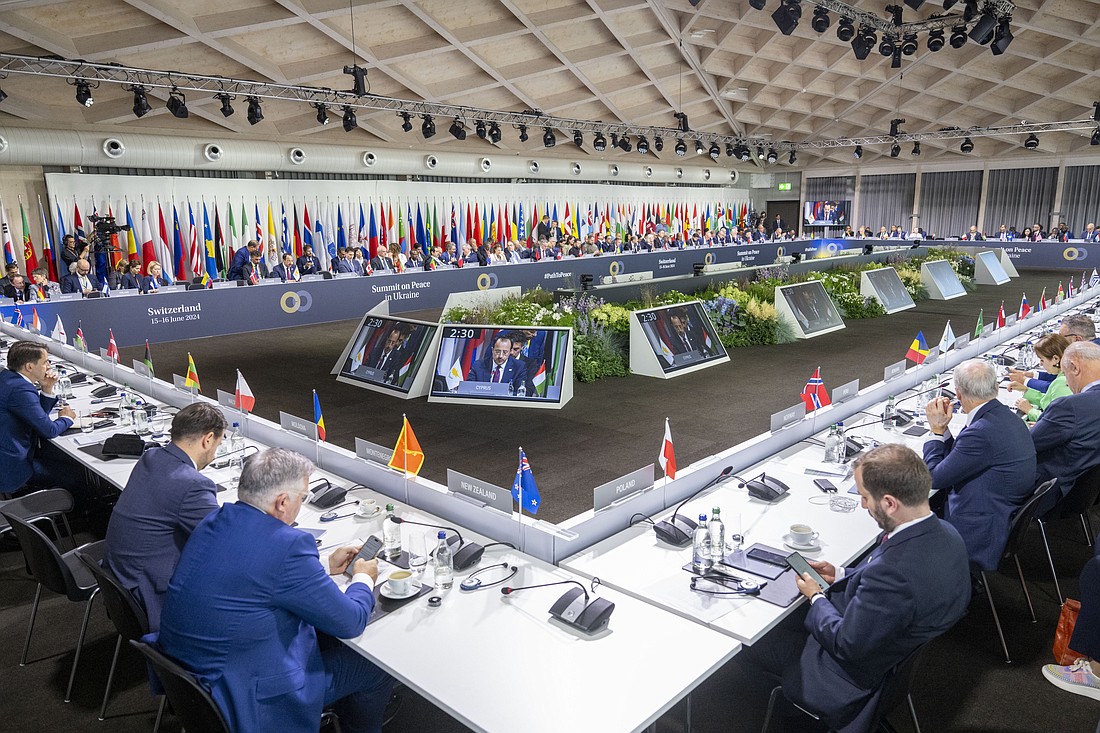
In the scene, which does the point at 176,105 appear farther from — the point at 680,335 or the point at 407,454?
the point at 407,454

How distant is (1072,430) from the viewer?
3676mm

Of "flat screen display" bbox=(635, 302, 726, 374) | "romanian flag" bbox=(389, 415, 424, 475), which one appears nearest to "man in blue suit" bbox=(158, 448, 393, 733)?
"romanian flag" bbox=(389, 415, 424, 475)

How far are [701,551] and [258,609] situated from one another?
1.67 metres

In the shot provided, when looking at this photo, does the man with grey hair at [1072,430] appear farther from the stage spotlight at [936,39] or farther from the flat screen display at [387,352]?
the stage spotlight at [936,39]

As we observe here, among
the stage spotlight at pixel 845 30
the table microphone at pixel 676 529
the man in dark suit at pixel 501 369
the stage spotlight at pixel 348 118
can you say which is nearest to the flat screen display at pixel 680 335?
the man in dark suit at pixel 501 369

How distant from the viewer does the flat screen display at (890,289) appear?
42.5 feet

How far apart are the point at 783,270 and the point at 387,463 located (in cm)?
978

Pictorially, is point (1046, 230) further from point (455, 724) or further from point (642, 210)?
point (455, 724)

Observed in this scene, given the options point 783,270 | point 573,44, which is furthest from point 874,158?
point 783,270

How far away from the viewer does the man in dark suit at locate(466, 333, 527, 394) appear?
23.8 ft

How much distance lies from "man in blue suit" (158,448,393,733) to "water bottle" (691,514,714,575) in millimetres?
1305

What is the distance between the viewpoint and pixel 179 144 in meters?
14.2

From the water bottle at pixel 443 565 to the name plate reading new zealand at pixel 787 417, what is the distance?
2184 millimetres

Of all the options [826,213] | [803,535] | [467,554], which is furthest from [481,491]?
[826,213]
